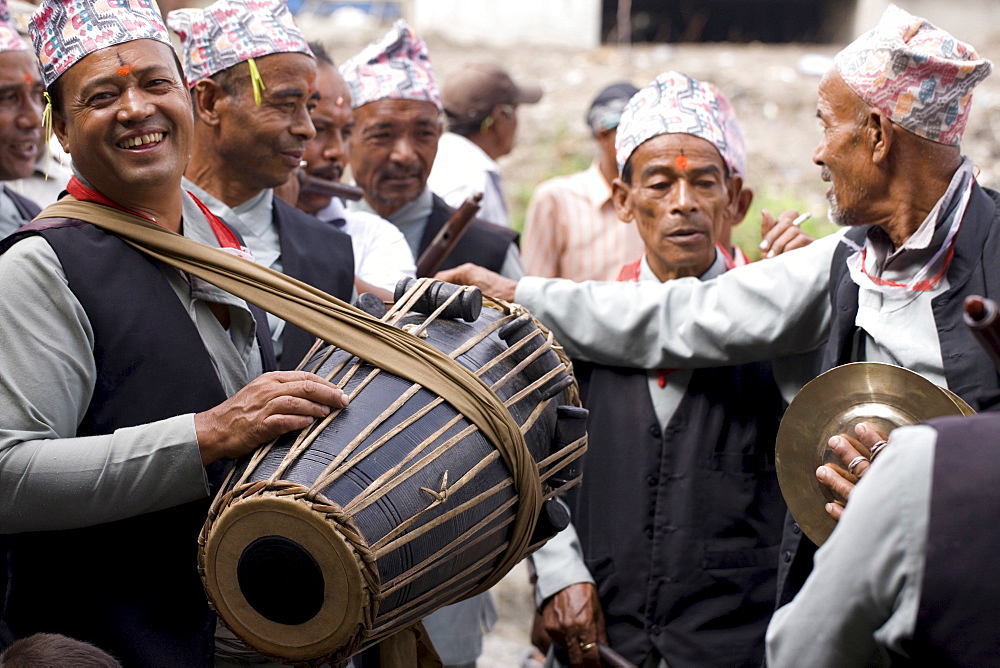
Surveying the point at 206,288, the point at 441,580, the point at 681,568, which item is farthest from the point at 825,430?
the point at 206,288

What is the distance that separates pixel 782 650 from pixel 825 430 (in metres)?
0.91

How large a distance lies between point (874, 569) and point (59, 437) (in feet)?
5.40

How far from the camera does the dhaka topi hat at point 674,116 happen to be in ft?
11.5

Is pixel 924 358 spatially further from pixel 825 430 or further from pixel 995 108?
pixel 995 108

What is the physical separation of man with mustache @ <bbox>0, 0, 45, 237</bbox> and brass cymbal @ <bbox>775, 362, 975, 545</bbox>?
307 centimetres

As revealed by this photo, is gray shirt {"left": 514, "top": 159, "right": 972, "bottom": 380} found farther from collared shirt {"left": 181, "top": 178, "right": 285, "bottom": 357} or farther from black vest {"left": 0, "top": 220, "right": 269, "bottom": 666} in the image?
black vest {"left": 0, "top": 220, "right": 269, "bottom": 666}

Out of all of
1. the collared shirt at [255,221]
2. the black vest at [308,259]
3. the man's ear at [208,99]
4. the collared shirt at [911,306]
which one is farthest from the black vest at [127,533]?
the collared shirt at [911,306]

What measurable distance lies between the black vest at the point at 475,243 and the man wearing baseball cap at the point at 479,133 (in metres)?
0.86

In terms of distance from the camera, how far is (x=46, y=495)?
2227 mm

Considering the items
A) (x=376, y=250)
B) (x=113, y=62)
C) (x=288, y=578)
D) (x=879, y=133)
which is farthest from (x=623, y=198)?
(x=288, y=578)

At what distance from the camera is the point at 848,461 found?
95.1 inches

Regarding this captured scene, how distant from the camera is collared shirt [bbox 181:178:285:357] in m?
3.18

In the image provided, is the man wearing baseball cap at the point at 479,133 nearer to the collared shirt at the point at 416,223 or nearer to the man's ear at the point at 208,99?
the collared shirt at the point at 416,223

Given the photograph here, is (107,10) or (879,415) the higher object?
(107,10)
